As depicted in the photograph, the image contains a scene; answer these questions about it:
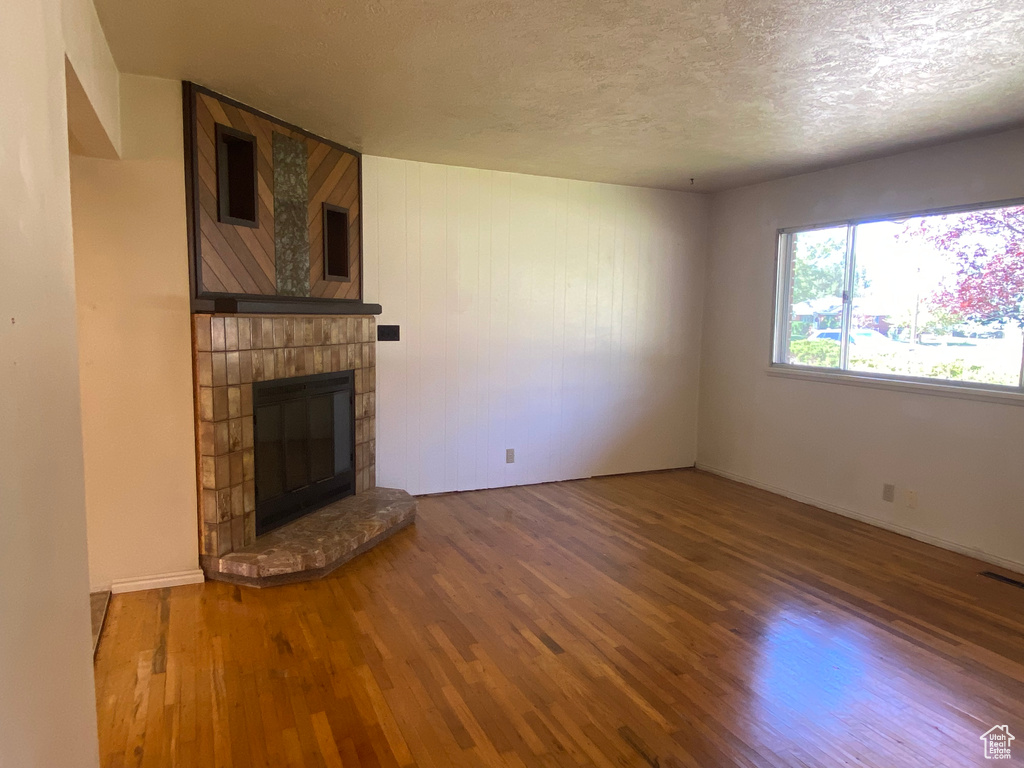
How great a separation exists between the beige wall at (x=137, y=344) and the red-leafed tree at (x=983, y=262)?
4.44 m

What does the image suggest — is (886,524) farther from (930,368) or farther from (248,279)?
(248,279)

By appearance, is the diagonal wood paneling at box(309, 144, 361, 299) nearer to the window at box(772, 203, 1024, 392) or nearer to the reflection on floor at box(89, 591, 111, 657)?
the reflection on floor at box(89, 591, 111, 657)

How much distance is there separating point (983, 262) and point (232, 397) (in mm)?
4389

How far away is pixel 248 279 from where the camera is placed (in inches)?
134

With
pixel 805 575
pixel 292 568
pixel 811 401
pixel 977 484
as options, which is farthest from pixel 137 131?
pixel 977 484

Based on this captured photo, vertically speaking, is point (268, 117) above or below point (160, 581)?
above

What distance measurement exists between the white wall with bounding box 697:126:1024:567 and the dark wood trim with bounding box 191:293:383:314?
3.15 m

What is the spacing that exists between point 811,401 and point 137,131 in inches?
184

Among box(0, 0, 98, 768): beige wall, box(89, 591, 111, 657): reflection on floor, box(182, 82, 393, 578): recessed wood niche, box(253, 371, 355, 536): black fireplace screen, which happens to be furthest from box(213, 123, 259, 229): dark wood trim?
box(89, 591, 111, 657): reflection on floor

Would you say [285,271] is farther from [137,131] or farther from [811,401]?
[811,401]

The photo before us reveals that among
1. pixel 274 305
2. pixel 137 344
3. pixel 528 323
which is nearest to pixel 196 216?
pixel 274 305

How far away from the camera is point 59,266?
4.66ft

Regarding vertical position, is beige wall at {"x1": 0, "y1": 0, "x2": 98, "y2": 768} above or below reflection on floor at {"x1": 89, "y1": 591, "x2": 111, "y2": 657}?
above

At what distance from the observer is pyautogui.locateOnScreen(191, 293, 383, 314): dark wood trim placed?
3.09 metres
